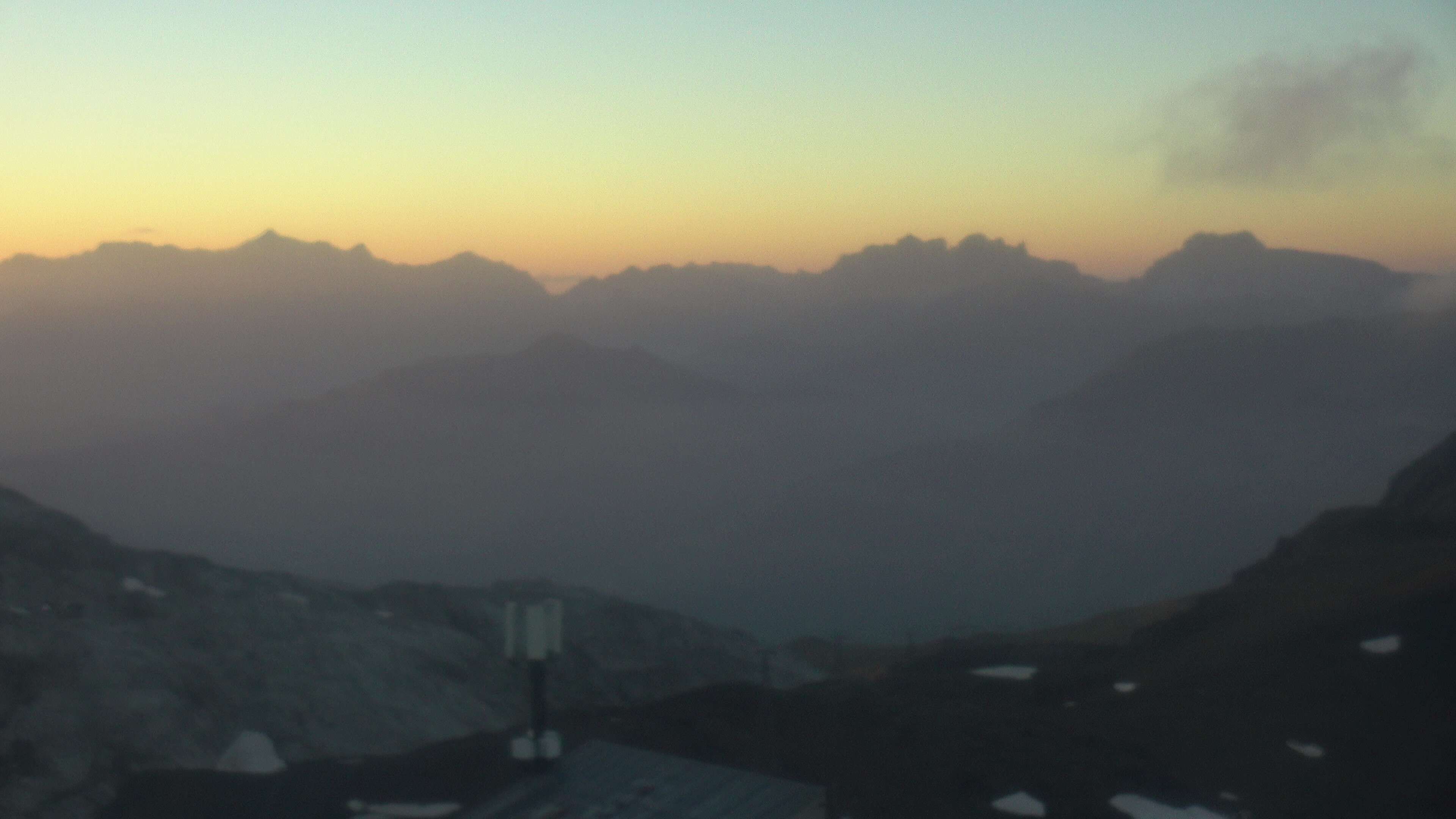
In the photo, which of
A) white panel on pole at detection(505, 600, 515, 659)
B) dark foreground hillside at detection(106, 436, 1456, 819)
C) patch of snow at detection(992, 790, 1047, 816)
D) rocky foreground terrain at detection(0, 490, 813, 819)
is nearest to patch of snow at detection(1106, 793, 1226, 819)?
dark foreground hillside at detection(106, 436, 1456, 819)

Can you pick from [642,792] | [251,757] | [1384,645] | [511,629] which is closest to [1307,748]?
[1384,645]

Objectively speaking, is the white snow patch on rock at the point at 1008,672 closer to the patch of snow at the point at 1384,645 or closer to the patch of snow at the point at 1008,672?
the patch of snow at the point at 1008,672

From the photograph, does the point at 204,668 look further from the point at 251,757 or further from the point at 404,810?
the point at 404,810

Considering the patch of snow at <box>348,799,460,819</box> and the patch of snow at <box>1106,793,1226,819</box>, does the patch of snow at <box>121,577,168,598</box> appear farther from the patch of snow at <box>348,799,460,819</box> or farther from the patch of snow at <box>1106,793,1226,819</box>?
the patch of snow at <box>1106,793,1226,819</box>

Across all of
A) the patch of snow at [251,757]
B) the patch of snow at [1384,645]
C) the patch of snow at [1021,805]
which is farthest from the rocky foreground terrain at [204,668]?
the patch of snow at [1384,645]

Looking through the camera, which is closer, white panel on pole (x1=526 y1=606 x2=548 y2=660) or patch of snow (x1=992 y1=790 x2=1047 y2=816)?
white panel on pole (x1=526 y1=606 x2=548 y2=660)

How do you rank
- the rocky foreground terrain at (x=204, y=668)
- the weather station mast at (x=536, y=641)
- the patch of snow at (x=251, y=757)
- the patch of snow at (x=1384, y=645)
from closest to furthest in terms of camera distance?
the weather station mast at (x=536, y=641) → the rocky foreground terrain at (x=204, y=668) → the patch of snow at (x=1384, y=645) → the patch of snow at (x=251, y=757)
